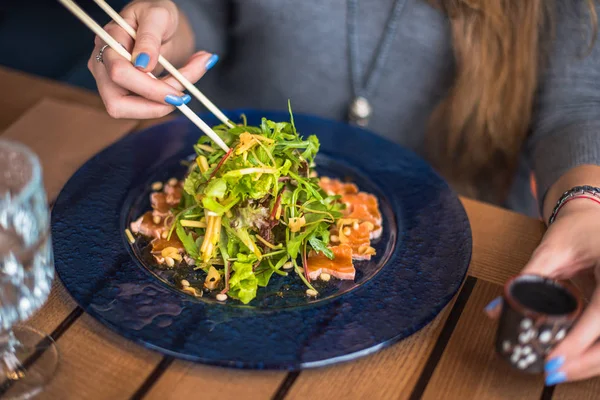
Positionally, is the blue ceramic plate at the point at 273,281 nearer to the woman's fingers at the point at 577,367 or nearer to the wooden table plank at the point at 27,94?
the woman's fingers at the point at 577,367

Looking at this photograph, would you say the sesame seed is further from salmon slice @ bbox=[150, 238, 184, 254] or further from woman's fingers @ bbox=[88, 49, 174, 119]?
woman's fingers @ bbox=[88, 49, 174, 119]

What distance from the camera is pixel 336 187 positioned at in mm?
1195

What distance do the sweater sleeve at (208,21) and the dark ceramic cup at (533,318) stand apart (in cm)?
117

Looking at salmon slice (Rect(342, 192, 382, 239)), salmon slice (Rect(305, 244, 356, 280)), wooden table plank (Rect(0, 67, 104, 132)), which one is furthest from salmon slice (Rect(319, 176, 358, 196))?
wooden table plank (Rect(0, 67, 104, 132))

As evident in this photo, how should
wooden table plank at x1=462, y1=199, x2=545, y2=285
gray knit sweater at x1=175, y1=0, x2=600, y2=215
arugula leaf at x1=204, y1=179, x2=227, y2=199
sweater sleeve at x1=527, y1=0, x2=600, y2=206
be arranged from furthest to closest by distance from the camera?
1. gray knit sweater at x1=175, y1=0, x2=600, y2=215
2. sweater sleeve at x1=527, y1=0, x2=600, y2=206
3. wooden table plank at x1=462, y1=199, x2=545, y2=285
4. arugula leaf at x1=204, y1=179, x2=227, y2=199

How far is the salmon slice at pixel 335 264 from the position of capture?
979mm

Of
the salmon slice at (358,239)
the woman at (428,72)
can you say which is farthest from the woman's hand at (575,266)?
the salmon slice at (358,239)

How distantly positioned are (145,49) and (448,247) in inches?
24.3

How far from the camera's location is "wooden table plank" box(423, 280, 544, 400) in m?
0.84

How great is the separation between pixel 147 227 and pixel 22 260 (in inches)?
12.9

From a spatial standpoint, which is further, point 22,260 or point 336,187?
point 336,187

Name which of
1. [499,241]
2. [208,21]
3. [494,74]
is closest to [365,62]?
[494,74]

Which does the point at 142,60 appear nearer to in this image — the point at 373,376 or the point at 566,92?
the point at 373,376

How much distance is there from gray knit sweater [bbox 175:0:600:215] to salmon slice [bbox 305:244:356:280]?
0.64 meters
